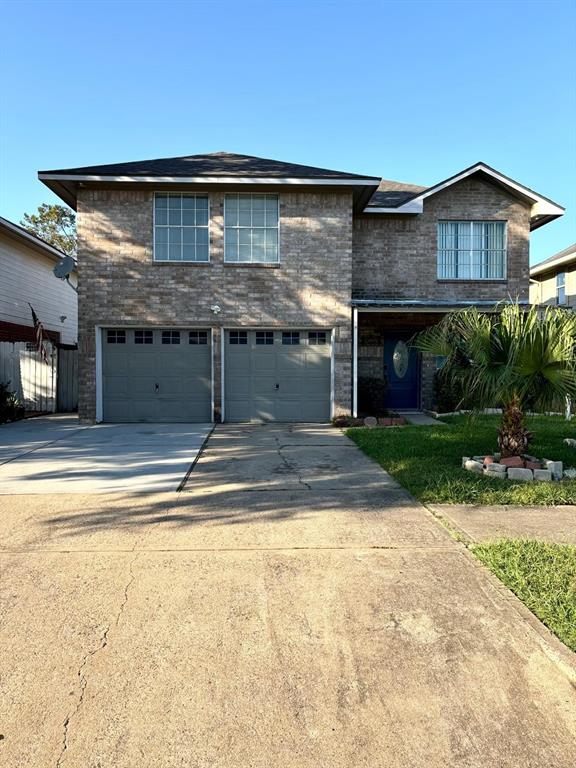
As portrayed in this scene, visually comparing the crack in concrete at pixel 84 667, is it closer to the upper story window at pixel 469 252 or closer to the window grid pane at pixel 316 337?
the window grid pane at pixel 316 337

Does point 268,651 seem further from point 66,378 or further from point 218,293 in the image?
point 66,378

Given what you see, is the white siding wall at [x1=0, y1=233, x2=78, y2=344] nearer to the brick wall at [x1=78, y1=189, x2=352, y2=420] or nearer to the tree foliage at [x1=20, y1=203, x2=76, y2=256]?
the brick wall at [x1=78, y1=189, x2=352, y2=420]

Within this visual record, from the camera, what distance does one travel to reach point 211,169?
523 inches

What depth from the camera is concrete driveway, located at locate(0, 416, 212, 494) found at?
671cm

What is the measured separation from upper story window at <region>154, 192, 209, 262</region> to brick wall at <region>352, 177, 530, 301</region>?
14.2ft

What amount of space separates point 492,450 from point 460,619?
574 centimetres

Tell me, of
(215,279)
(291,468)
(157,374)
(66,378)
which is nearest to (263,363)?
(215,279)

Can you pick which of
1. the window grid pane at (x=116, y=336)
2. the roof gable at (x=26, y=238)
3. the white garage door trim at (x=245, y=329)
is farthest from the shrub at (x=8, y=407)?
the white garage door trim at (x=245, y=329)

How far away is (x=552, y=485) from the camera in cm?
648

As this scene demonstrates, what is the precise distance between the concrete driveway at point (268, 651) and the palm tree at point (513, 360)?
2620 millimetres

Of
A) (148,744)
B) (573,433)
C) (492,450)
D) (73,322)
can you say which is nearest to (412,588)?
(148,744)

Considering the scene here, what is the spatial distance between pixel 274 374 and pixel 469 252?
671 centimetres

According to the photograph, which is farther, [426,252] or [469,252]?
[469,252]

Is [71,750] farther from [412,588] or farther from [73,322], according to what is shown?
[73,322]
